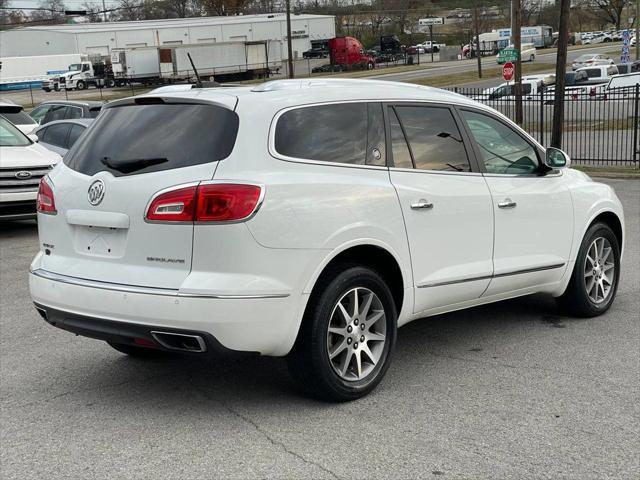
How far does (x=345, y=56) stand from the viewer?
7644 cm

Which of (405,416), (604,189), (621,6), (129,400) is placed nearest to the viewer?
(405,416)

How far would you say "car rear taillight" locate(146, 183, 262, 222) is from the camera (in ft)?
13.7

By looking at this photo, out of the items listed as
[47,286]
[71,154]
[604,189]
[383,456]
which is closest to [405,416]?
[383,456]

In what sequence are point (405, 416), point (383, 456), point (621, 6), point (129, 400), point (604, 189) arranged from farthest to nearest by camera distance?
point (621, 6)
point (604, 189)
point (129, 400)
point (405, 416)
point (383, 456)

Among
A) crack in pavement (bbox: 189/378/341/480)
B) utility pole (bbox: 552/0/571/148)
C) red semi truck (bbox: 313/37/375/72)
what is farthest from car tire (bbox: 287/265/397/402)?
red semi truck (bbox: 313/37/375/72)

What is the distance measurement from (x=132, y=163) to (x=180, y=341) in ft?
3.35

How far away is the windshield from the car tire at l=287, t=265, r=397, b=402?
909cm

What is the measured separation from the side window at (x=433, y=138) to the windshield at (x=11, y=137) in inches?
342

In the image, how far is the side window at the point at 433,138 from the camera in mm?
5219

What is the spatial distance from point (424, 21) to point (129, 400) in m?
101

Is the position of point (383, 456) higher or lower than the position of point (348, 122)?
lower

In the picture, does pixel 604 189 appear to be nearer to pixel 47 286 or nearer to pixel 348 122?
pixel 348 122

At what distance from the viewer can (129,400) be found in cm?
488

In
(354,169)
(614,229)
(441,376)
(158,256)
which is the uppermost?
(354,169)
